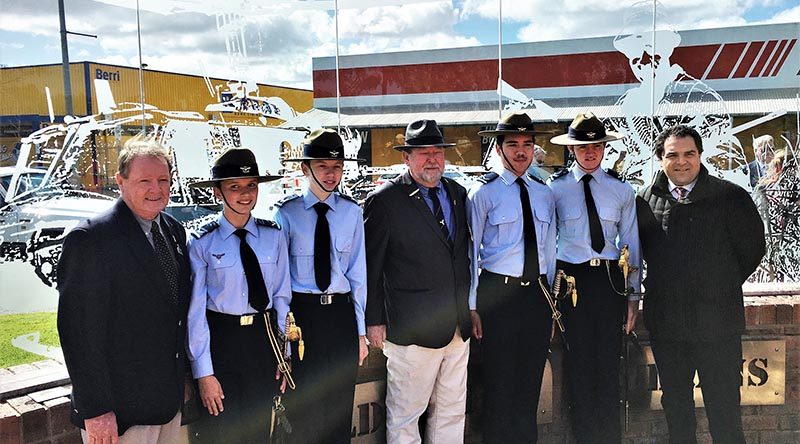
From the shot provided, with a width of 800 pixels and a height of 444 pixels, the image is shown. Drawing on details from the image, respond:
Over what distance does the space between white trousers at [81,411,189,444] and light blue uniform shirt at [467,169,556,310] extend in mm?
1502

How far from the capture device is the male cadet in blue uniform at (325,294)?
9.72ft

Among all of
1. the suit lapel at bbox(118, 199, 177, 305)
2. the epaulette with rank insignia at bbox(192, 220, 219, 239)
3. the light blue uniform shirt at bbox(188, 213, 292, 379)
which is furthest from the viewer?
the epaulette with rank insignia at bbox(192, 220, 219, 239)

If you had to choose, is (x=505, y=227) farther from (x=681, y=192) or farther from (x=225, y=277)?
(x=225, y=277)

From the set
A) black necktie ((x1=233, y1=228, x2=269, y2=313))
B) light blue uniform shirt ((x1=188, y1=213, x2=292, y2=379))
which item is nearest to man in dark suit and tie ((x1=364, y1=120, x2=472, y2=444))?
light blue uniform shirt ((x1=188, y1=213, x2=292, y2=379))

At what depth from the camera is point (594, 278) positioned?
132 inches

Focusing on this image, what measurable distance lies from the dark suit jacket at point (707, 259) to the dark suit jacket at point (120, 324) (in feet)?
7.56

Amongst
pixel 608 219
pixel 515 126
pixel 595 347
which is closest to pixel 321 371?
pixel 595 347

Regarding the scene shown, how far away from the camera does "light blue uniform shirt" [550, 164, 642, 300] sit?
3408 millimetres

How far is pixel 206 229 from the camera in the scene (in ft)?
8.87

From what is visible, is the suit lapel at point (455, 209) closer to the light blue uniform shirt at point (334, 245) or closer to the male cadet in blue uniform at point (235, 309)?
the light blue uniform shirt at point (334, 245)

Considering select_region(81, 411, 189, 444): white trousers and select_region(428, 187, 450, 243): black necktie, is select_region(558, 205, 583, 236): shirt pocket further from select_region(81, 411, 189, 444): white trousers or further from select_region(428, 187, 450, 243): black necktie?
select_region(81, 411, 189, 444): white trousers

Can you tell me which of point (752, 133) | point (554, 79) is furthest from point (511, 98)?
point (752, 133)

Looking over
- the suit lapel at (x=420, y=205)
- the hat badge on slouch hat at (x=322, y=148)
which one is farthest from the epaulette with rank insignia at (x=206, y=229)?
the suit lapel at (x=420, y=205)

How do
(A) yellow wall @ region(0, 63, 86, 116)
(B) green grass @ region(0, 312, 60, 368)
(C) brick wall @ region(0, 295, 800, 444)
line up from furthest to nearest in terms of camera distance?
(A) yellow wall @ region(0, 63, 86, 116), (B) green grass @ region(0, 312, 60, 368), (C) brick wall @ region(0, 295, 800, 444)
